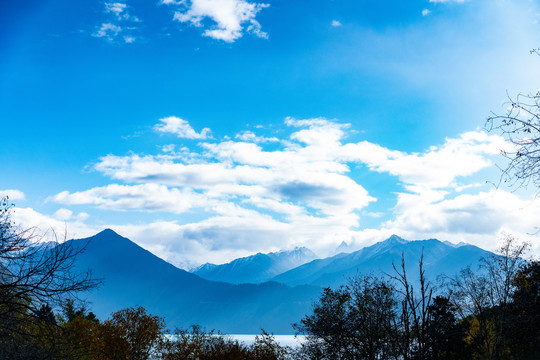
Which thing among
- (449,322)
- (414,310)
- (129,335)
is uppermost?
(129,335)

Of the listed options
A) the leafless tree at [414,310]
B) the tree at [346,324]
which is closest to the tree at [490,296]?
the tree at [346,324]

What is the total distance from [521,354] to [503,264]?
8177 mm

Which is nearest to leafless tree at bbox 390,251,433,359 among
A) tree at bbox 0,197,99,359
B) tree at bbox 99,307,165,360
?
tree at bbox 0,197,99,359

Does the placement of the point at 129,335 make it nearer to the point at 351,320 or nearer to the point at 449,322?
the point at 351,320

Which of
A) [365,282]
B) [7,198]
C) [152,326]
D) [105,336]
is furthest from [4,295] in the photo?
[152,326]

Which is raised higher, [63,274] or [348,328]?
[63,274]

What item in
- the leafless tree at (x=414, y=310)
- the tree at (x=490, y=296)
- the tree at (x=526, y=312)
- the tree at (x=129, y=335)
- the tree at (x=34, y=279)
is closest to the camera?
the leafless tree at (x=414, y=310)

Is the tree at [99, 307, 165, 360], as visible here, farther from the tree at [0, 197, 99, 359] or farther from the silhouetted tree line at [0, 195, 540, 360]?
the tree at [0, 197, 99, 359]

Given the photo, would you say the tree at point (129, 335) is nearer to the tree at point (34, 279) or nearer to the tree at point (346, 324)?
the tree at point (346, 324)

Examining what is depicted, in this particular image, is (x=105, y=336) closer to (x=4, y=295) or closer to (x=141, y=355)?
(x=141, y=355)

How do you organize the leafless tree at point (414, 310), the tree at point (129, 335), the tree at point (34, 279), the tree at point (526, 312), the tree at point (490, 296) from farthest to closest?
the tree at point (129, 335), the tree at point (526, 312), the tree at point (490, 296), the tree at point (34, 279), the leafless tree at point (414, 310)

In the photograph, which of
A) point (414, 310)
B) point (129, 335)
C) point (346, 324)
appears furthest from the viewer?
point (129, 335)

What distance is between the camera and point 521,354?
3766cm

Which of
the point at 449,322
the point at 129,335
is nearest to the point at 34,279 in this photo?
the point at 129,335
